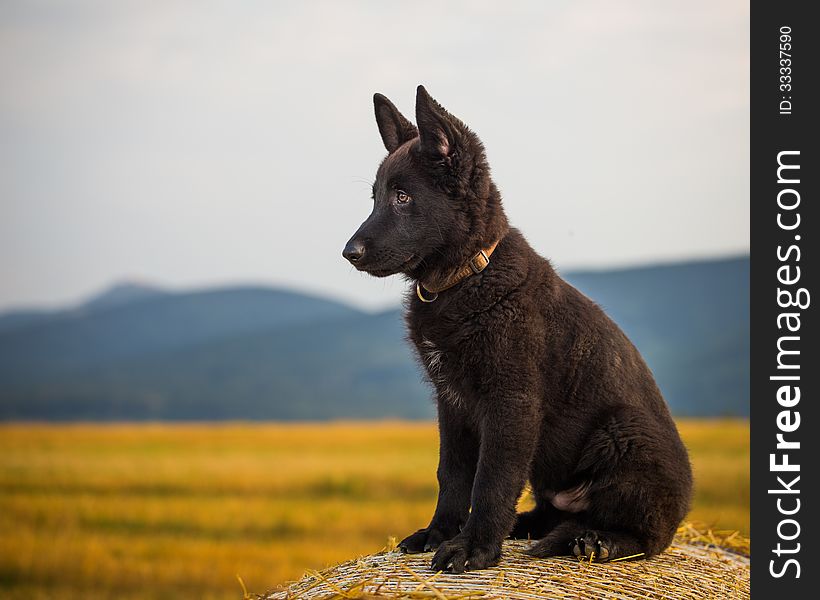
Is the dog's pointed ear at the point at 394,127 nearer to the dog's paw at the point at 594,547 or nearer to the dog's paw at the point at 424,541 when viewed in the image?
the dog's paw at the point at 424,541

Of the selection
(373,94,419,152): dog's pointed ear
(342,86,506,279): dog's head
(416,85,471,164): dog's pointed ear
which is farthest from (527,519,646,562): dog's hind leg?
(373,94,419,152): dog's pointed ear

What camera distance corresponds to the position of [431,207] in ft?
16.2

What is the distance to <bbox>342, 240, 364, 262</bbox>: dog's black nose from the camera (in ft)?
15.9

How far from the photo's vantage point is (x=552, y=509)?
18.8 ft

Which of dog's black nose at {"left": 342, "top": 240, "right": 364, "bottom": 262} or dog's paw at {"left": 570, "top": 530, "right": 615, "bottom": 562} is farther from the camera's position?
dog's paw at {"left": 570, "top": 530, "right": 615, "bottom": 562}

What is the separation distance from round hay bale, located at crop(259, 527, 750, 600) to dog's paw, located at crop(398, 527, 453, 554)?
0.13 feet

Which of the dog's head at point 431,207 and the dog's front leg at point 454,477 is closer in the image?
the dog's head at point 431,207

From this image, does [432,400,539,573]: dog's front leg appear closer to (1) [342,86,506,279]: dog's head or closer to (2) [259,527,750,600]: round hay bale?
(2) [259,527,750,600]: round hay bale

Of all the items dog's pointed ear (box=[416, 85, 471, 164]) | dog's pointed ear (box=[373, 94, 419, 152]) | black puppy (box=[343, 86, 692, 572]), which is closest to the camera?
dog's pointed ear (box=[416, 85, 471, 164])

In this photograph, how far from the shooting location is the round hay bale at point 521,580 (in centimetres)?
495

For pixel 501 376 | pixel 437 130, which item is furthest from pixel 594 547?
pixel 437 130

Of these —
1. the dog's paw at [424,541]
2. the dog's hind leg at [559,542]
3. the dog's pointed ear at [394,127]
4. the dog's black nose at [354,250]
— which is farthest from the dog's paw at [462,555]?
the dog's pointed ear at [394,127]

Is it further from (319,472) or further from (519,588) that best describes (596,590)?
(319,472)
